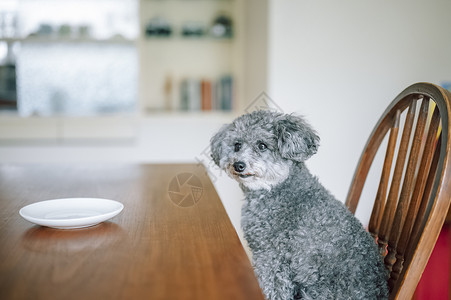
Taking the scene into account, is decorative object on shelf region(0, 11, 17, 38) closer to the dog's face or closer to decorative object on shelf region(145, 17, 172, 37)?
decorative object on shelf region(145, 17, 172, 37)

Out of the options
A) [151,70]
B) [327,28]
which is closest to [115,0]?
[151,70]

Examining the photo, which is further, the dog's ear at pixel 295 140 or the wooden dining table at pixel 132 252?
the dog's ear at pixel 295 140

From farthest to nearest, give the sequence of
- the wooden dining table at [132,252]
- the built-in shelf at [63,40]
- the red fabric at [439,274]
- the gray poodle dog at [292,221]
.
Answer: the built-in shelf at [63,40]
the red fabric at [439,274]
the gray poodle dog at [292,221]
the wooden dining table at [132,252]

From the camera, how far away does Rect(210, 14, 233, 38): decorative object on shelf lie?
328 cm

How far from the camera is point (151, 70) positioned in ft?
11.0

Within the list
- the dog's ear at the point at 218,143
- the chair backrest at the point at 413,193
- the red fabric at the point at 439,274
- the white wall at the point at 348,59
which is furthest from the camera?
the white wall at the point at 348,59

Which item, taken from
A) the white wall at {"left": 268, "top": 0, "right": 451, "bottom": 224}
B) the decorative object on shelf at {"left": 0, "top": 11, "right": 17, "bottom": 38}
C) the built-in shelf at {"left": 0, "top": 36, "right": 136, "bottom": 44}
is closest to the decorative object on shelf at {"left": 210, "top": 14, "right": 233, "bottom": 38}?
the built-in shelf at {"left": 0, "top": 36, "right": 136, "bottom": 44}

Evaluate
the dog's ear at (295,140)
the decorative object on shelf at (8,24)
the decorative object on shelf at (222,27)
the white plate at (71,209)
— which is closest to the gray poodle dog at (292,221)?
the dog's ear at (295,140)

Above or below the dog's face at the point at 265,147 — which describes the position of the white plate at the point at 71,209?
below

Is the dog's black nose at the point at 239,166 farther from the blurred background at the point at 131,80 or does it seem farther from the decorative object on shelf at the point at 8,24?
the decorative object on shelf at the point at 8,24

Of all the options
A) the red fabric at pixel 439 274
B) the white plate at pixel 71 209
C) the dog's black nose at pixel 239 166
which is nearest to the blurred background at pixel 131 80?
the red fabric at pixel 439 274

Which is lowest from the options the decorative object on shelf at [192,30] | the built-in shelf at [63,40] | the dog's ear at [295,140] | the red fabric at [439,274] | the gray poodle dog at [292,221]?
the red fabric at [439,274]

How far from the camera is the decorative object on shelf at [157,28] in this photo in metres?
3.22

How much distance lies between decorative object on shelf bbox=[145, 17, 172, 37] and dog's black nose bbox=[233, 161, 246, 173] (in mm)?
2348
